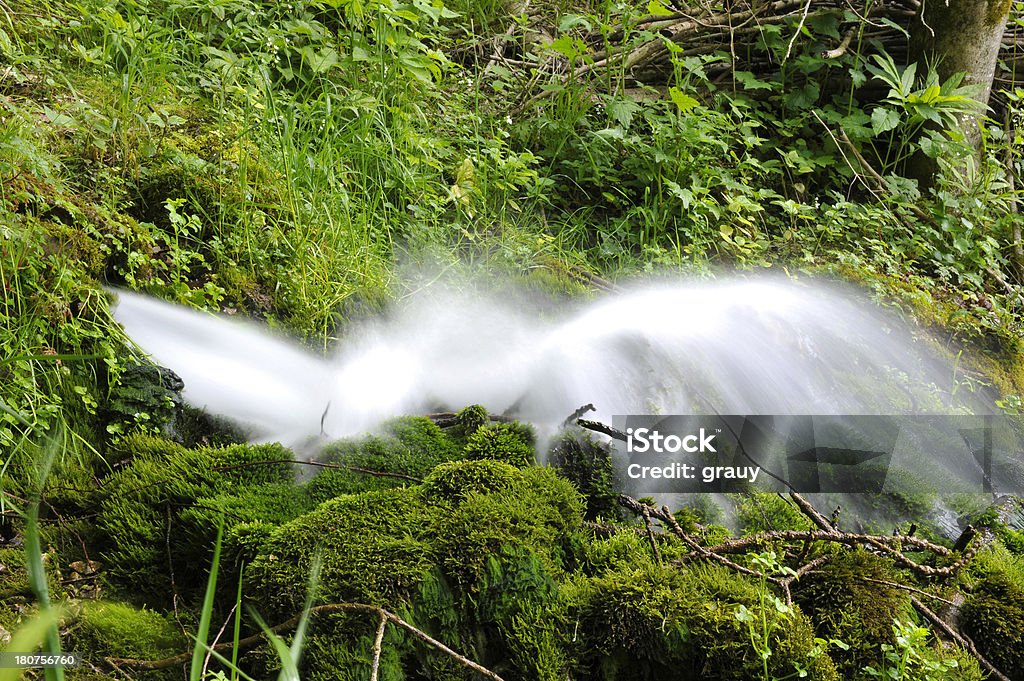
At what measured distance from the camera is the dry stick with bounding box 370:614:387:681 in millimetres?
1420

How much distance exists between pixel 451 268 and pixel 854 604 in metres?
1.96

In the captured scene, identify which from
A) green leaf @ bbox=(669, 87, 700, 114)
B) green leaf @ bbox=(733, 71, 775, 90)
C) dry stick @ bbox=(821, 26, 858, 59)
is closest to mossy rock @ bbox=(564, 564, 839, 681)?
green leaf @ bbox=(669, 87, 700, 114)

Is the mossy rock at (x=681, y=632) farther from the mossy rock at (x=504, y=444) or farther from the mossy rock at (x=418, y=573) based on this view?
the mossy rock at (x=504, y=444)

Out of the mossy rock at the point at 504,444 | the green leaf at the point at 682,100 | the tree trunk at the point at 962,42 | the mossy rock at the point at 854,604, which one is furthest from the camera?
the tree trunk at the point at 962,42

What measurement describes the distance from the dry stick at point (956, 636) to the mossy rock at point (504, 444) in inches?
39.7

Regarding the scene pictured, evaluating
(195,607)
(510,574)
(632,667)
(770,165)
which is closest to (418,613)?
(510,574)

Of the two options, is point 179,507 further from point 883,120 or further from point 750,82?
point 883,120

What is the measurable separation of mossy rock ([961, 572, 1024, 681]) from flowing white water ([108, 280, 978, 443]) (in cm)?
87

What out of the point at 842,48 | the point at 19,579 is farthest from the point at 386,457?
the point at 842,48

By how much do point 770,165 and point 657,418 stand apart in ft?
7.65

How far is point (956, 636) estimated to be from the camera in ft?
5.80

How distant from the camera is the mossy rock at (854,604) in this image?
1.65m

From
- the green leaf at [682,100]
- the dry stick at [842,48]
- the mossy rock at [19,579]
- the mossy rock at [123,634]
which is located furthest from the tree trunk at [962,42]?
the mossy rock at [19,579]

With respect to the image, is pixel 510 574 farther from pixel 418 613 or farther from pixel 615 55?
pixel 615 55
